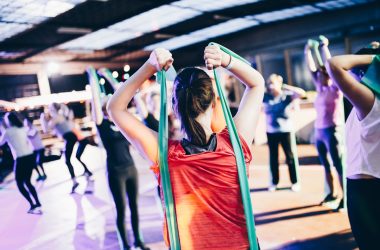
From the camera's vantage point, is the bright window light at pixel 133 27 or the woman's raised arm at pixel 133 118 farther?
the bright window light at pixel 133 27

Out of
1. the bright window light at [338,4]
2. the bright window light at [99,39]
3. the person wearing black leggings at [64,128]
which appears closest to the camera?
the person wearing black leggings at [64,128]

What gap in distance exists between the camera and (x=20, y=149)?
332cm

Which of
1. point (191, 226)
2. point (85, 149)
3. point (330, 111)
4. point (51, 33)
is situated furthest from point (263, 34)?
point (191, 226)

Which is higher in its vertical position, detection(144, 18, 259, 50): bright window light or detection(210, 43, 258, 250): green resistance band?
detection(144, 18, 259, 50): bright window light

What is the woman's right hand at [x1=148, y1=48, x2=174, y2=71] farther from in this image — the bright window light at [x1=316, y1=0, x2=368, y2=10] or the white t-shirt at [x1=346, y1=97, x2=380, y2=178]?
the bright window light at [x1=316, y1=0, x2=368, y2=10]

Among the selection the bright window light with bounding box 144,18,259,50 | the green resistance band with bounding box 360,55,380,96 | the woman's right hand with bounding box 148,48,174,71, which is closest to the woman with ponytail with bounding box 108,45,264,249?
the woman's right hand with bounding box 148,48,174,71

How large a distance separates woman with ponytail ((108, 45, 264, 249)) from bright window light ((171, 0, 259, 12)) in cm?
675

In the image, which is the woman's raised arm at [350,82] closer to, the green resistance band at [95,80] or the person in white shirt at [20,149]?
the green resistance band at [95,80]

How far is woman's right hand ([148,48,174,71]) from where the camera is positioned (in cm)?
109

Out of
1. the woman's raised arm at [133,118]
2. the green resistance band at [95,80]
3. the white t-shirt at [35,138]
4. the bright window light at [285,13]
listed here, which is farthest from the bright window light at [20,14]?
the bright window light at [285,13]

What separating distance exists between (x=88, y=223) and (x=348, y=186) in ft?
11.6

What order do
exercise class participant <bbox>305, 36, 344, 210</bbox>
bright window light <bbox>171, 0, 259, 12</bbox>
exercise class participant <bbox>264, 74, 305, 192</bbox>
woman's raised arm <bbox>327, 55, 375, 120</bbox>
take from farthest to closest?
bright window light <bbox>171, 0, 259, 12</bbox>
exercise class participant <bbox>264, 74, 305, 192</bbox>
exercise class participant <bbox>305, 36, 344, 210</bbox>
woman's raised arm <bbox>327, 55, 375, 120</bbox>

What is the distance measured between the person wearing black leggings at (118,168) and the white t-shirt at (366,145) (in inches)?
79.4

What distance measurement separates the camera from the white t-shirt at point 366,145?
1.54 m
